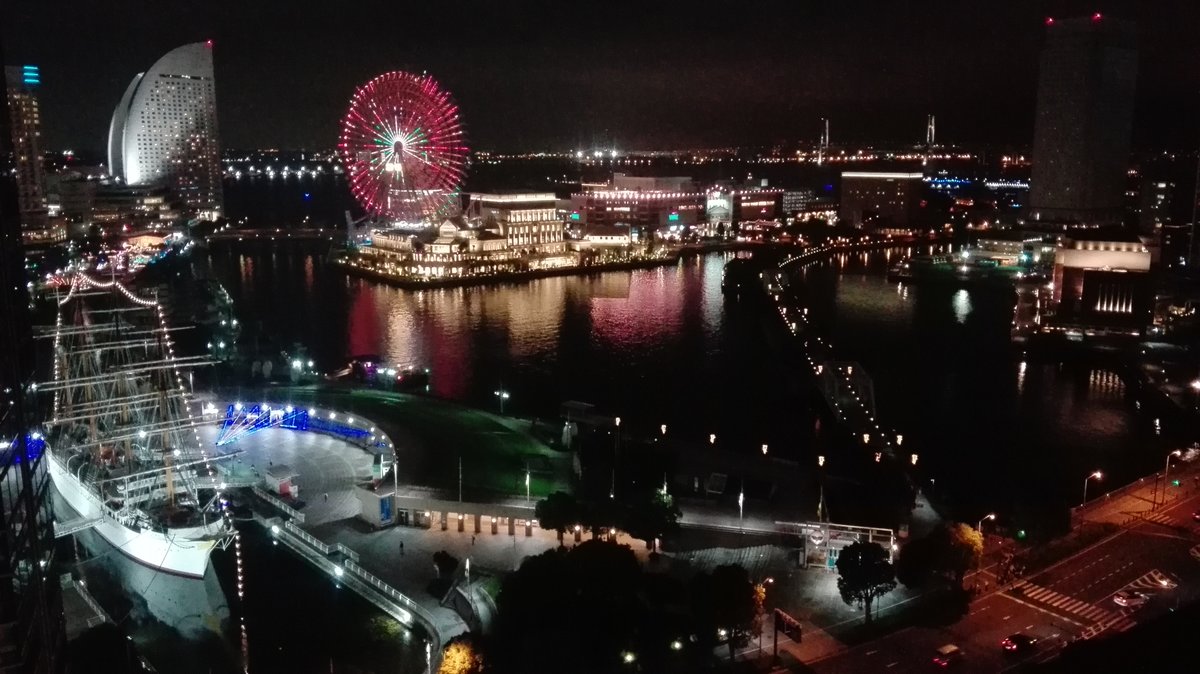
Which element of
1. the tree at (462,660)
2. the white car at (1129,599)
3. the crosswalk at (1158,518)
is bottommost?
the white car at (1129,599)

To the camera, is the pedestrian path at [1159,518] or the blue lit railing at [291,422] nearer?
the pedestrian path at [1159,518]

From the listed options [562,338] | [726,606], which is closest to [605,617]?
[726,606]

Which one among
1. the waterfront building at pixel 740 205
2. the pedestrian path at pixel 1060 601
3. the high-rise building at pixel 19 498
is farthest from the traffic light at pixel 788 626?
the waterfront building at pixel 740 205

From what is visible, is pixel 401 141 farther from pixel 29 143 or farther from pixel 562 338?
pixel 29 143

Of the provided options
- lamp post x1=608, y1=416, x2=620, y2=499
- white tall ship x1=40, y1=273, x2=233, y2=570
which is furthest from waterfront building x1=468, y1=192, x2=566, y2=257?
lamp post x1=608, y1=416, x2=620, y2=499

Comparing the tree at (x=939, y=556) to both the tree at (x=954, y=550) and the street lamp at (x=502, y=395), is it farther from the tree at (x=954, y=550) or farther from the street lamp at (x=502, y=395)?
the street lamp at (x=502, y=395)

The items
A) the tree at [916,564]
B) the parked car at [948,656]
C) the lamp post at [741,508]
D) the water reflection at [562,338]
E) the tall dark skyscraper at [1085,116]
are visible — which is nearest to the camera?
the parked car at [948,656]

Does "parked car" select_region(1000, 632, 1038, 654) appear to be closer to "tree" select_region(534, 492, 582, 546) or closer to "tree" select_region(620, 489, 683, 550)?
"tree" select_region(620, 489, 683, 550)
